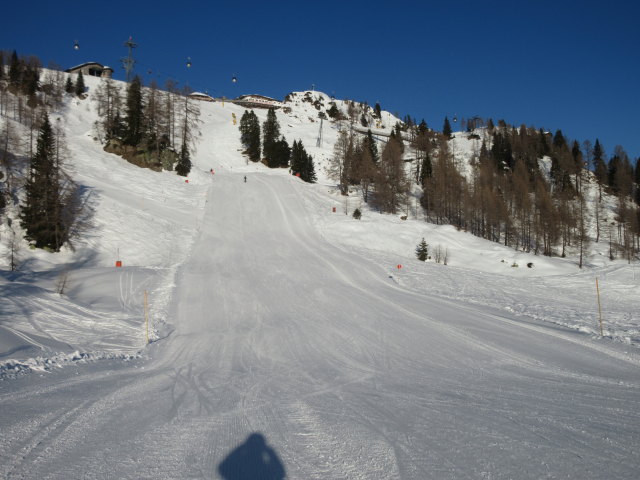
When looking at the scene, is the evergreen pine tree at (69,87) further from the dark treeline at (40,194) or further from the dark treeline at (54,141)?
the dark treeline at (40,194)

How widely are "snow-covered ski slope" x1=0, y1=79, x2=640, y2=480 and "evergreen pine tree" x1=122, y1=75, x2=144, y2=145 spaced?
27.5 m

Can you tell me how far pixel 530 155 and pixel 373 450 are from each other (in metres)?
97.0

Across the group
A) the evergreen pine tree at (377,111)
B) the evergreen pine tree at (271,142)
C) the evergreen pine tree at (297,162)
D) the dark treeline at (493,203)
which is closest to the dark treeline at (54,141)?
the evergreen pine tree at (271,142)

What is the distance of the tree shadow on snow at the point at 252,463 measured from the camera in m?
3.39

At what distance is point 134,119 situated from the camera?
4528cm

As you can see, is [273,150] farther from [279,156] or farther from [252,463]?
[252,463]

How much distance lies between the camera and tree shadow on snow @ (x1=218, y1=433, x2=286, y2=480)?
3.39 m

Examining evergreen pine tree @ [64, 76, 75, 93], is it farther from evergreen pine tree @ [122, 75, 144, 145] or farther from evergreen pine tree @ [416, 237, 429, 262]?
evergreen pine tree @ [416, 237, 429, 262]

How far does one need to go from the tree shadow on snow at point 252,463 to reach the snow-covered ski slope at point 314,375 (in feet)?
0.07

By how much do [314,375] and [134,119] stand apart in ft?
163

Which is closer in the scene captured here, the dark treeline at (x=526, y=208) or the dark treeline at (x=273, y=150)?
the dark treeline at (x=526, y=208)

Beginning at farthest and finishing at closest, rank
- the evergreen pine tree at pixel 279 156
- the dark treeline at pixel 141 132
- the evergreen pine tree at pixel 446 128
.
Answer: the evergreen pine tree at pixel 446 128 < the evergreen pine tree at pixel 279 156 < the dark treeline at pixel 141 132

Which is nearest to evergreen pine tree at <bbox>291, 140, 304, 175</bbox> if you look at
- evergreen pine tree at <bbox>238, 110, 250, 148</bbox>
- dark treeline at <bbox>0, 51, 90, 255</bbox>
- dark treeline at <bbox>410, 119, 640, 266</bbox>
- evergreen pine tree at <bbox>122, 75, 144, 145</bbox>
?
evergreen pine tree at <bbox>238, 110, 250, 148</bbox>

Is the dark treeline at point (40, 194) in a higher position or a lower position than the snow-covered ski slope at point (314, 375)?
higher
